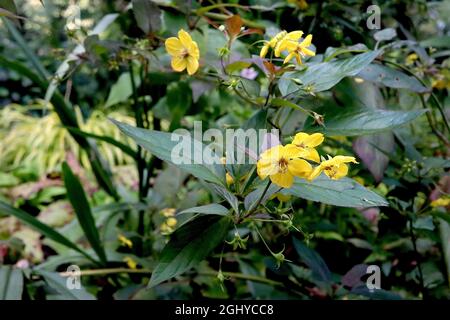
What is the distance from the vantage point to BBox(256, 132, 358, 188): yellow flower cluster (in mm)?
391

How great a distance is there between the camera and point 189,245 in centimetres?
46

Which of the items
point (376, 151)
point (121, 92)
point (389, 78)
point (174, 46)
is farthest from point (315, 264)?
point (121, 92)

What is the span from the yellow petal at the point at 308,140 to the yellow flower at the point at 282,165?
0.02 m

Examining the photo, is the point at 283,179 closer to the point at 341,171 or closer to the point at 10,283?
the point at 341,171

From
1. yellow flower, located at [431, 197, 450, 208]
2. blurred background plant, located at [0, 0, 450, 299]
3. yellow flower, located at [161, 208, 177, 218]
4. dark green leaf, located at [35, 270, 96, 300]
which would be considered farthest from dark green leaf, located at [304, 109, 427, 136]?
dark green leaf, located at [35, 270, 96, 300]

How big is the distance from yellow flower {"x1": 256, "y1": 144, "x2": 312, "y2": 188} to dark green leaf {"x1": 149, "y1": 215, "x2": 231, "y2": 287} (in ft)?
0.33

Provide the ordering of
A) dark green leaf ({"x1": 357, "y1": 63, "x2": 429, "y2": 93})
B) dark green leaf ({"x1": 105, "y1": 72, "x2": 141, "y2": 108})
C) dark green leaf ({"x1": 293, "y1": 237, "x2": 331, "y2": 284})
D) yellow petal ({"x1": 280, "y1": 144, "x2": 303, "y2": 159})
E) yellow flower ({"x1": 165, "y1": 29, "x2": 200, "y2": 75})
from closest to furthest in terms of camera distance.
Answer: yellow petal ({"x1": 280, "y1": 144, "x2": 303, "y2": 159}) < yellow flower ({"x1": 165, "y1": 29, "x2": 200, "y2": 75}) < dark green leaf ({"x1": 357, "y1": 63, "x2": 429, "y2": 93}) < dark green leaf ({"x1": 293, "y1": 237, "x2": 331, "y2": 284}) < dark green leaf ({"x1": 105, "y1": 72, "x2": 141, "y2": 108})

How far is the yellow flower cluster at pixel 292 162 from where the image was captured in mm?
391

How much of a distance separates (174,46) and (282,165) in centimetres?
21

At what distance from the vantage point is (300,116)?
27.4 inches

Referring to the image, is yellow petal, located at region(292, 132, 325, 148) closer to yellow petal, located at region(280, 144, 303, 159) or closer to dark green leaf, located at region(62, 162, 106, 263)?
yellow petal, located at region(280, 144, 303, 159)

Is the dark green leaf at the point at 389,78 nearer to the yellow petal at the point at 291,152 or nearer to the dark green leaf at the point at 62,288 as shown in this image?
the yellow petal at the point at 291,152
